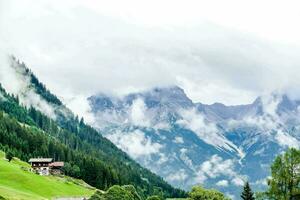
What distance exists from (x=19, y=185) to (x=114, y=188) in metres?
71.1

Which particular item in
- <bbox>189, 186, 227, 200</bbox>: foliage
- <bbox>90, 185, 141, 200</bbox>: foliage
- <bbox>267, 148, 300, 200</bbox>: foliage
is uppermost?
<bbox>189, 186, 227, 200</bbox>: foliage

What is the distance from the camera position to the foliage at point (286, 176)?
69500 millimetres

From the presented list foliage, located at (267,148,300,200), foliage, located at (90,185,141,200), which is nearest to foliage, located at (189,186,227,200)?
foliage, located at (90,185,141,200)

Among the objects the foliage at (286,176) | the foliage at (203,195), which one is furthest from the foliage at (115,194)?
the foliage at (203,195)

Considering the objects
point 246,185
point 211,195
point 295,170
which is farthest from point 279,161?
point 211,195

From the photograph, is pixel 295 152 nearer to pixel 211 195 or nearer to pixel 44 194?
pixel 211 195

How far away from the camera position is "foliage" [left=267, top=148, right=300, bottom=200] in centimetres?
6950

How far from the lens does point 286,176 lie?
69688 millimetres

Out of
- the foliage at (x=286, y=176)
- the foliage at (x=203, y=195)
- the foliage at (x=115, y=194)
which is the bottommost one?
the foliage at (x=115, y=194)

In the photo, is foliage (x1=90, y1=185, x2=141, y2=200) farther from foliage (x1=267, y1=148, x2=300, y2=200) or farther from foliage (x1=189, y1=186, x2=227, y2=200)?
foliage (x1=189, y1=186, x2=227, y2=200)

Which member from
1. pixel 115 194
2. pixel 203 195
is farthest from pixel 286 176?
pixel 203 195

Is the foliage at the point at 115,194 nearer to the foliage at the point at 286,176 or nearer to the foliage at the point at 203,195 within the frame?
the foliage at the point at 286,176

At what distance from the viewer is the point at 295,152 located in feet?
230

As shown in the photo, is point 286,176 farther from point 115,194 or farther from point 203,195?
point 203,195
